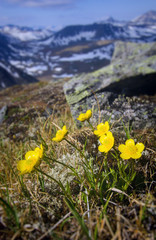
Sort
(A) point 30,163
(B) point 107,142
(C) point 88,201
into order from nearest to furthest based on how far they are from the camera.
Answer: (A) point 30,163
(B) point 107,142
(C) point 88,201

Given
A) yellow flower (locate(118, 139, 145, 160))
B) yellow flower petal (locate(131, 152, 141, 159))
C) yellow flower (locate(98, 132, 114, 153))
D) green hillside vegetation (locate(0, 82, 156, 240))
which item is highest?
yellow flower (locate(98, 132, 114, 153))

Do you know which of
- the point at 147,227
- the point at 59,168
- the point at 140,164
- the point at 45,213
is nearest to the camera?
the point at 147,227

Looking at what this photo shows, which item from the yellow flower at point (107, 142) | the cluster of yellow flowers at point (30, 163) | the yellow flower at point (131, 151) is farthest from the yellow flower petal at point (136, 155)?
the cluster of yellow flowers at point (30, 163)

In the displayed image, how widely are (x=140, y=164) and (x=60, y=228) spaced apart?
141 cm

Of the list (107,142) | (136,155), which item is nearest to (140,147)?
(136,155)

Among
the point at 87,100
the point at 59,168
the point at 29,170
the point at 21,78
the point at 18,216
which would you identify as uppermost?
the point at 21,78

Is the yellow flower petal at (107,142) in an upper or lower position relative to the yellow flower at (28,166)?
upper

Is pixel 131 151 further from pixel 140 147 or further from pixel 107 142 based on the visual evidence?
pixel 107 142

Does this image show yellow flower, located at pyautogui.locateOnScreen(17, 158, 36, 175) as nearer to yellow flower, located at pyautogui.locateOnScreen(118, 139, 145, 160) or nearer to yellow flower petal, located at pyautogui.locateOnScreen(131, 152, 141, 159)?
yellow flower, located at pyautogui.locateOnScreen(118, 139, 145, 160)

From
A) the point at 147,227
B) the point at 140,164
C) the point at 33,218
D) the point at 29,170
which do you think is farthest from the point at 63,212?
the point at 140,164

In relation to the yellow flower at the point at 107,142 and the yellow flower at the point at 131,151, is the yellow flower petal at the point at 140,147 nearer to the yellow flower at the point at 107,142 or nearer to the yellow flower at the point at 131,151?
the yellow flower at the point at 131,151

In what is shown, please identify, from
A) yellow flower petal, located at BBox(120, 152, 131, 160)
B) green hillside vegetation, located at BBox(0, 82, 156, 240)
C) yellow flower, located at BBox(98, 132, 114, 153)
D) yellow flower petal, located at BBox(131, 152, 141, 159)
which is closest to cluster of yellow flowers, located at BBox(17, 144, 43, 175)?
green hillside vegetation, located at BBox(0, 82, 156, 240)

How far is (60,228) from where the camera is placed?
1622mm

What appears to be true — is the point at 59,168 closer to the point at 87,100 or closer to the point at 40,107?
the point at 87,100
